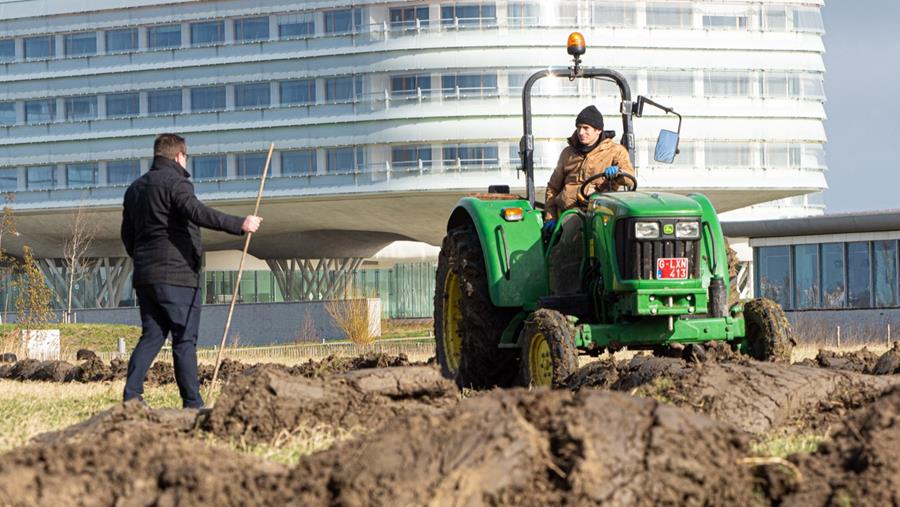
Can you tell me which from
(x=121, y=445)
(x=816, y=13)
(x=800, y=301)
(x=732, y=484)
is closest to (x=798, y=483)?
(x=732, y=484)

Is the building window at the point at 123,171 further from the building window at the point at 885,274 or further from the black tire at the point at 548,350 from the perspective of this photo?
the black tire at the point at 548,350

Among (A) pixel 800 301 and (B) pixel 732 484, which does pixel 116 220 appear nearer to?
(A) pixel 800 301

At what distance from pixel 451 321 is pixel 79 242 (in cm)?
5814

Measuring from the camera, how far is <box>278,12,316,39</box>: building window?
63969 mm

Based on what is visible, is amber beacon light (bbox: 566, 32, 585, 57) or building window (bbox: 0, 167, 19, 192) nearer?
amber beacon light (bbox: 566, 32, 585, 57)

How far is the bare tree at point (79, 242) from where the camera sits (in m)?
66.3

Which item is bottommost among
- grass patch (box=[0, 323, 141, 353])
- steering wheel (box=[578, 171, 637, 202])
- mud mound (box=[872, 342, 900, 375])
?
grass patch (box=[0, 323, 141, 353])

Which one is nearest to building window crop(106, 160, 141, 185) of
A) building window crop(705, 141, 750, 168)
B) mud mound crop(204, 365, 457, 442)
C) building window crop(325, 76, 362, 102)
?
building window crop(325, 76, 362, 102)

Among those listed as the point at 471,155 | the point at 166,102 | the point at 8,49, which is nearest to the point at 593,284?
the point at 471,155

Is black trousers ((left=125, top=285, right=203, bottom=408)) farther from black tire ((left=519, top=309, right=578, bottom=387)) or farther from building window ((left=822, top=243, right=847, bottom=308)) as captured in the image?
building window ((left=822, top=243, right=847, bottom=308))

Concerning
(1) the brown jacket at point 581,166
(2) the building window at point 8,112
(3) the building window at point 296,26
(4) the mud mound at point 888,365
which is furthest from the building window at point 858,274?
(2) the building window at point 8,112

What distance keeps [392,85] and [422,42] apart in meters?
2.24

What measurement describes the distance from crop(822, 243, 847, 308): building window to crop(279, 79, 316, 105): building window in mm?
29777

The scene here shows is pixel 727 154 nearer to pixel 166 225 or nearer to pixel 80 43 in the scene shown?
pixel 80 43
